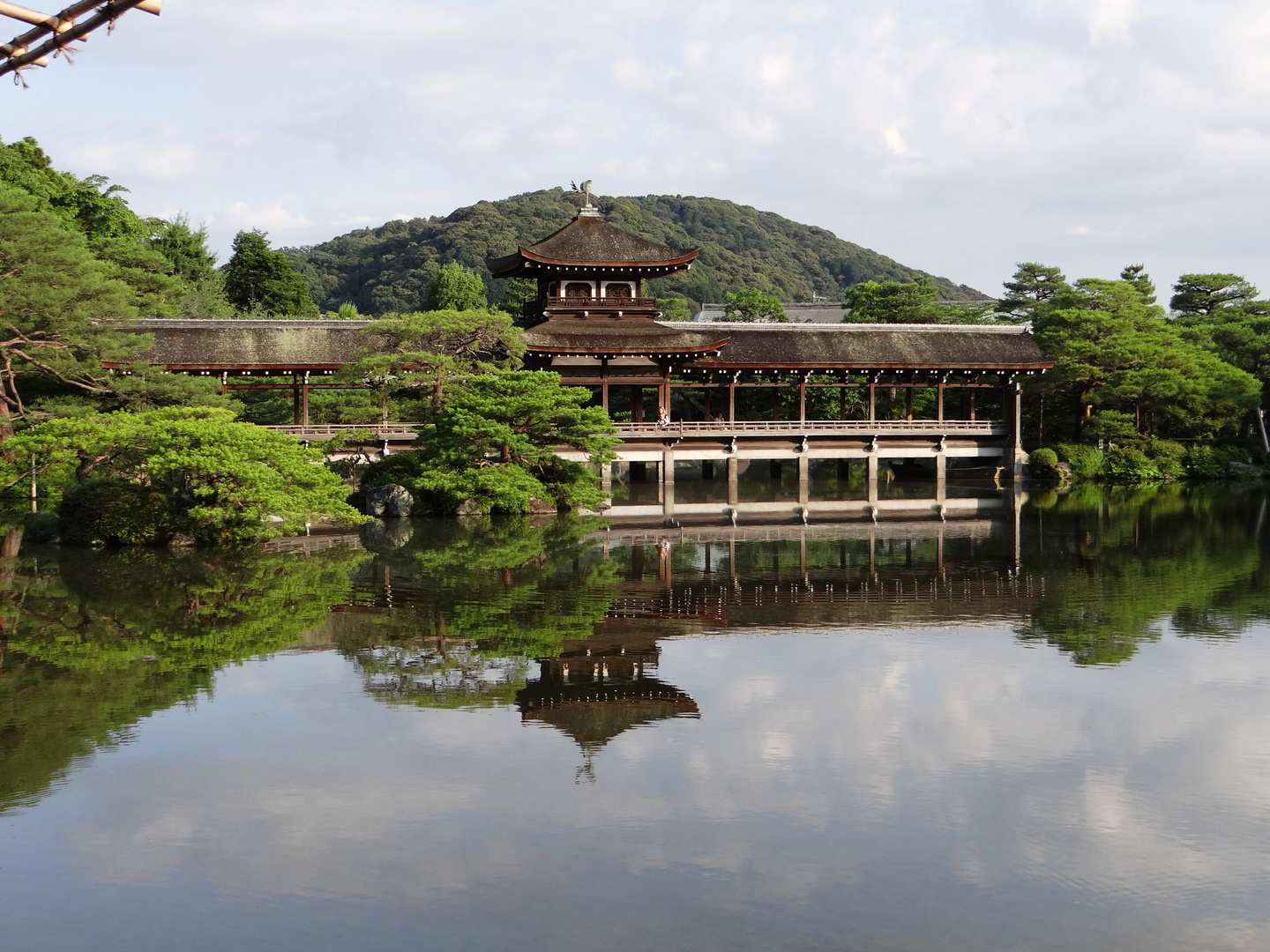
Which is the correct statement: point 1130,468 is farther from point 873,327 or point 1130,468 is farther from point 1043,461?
point 873,327

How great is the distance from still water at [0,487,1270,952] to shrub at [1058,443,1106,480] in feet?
79.7

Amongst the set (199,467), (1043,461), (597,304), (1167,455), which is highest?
(597,304)

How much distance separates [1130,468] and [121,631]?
37.0 m

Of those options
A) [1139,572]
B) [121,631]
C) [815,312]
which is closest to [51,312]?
[121,631]

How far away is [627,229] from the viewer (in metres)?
106

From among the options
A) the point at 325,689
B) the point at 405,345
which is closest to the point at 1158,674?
the point at 325,689

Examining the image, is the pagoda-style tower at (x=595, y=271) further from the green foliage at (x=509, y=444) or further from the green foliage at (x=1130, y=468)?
the green foliage at (x=1130, y=468)

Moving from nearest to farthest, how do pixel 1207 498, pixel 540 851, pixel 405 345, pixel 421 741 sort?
1. pixel 540 851
2. pixel 421 741
3. pixel 405 345
4. pixel 1207 498

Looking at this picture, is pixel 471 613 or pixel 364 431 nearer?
pixel 471 613

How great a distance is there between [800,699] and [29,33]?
8852mm

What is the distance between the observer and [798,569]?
72.2ft

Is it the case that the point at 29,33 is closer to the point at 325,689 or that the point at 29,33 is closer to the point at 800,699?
the point at 325,689

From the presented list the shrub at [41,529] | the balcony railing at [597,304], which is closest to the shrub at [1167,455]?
the balcony railing at [597,304]

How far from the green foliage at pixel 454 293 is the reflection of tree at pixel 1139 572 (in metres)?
35.5
